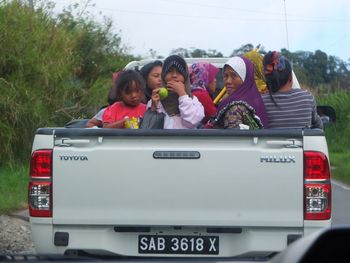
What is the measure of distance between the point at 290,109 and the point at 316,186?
133cm

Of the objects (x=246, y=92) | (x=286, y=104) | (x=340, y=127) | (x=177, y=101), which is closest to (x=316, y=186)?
(x=246, y=92)

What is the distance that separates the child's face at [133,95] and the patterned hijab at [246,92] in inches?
30.7

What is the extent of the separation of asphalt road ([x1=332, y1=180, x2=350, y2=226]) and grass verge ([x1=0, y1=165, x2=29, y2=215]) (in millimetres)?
4310

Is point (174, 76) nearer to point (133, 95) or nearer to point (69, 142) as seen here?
point (133, 95)

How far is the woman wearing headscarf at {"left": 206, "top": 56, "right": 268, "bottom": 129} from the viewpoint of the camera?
5.95 meters

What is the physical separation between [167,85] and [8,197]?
6.58m

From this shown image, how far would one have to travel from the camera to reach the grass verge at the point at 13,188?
11646 mm

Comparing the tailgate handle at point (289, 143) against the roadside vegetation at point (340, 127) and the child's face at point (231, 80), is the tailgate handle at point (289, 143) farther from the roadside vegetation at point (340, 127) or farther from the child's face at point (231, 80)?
the roadside vegetation at point (340, 127)

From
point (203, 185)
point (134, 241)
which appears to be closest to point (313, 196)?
point (203, 185)

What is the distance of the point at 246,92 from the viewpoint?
20.5 ft

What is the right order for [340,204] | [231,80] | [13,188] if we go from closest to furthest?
[231,80] → [13,188] → [340,204]

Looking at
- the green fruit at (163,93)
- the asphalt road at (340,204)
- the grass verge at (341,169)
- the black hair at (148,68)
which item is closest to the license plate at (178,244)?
the green fruit at (163,93)

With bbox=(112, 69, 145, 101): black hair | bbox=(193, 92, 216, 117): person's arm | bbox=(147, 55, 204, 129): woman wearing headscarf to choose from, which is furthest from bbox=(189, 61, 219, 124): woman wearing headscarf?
bbox=(147, 55, 204, 129): woman wearing headscarf

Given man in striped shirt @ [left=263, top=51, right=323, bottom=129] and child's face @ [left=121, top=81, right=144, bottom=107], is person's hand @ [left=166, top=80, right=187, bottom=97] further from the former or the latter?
man in striped shirt @ [left=263, top=51, right=323, bottom=129]
